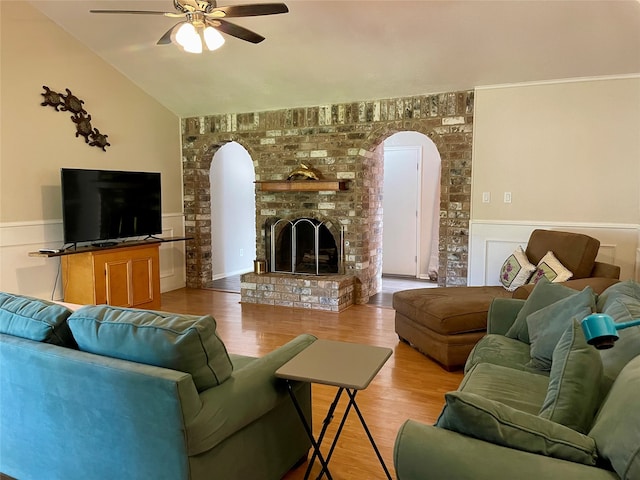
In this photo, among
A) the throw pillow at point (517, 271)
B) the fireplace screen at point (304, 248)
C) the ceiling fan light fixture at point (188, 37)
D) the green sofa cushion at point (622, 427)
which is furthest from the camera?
the fireplace screen at point (304, 248)

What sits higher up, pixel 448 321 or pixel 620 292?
pixel 620 292

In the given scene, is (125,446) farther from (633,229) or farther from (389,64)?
(633,229)

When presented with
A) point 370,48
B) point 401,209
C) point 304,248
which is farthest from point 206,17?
point 401,209

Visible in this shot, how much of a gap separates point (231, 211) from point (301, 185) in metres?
2.26

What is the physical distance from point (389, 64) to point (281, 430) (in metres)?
3.74

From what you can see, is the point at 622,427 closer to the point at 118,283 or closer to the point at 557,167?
the point at 557,167

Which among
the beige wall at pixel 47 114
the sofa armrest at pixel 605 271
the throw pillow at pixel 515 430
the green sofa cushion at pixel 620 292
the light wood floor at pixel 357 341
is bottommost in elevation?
the light wood floor at pixel 357 341

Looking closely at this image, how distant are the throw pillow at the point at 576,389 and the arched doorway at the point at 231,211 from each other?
6.03m

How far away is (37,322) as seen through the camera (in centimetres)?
190

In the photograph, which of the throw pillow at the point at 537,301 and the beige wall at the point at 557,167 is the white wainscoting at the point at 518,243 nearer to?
the beige wall at the point at 557,167

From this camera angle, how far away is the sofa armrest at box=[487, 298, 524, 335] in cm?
296

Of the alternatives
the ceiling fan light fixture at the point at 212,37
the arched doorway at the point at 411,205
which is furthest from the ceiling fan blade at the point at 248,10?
the arched doorway at the point at 411,205

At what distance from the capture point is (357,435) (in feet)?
8.41

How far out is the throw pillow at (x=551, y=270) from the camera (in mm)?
3783
